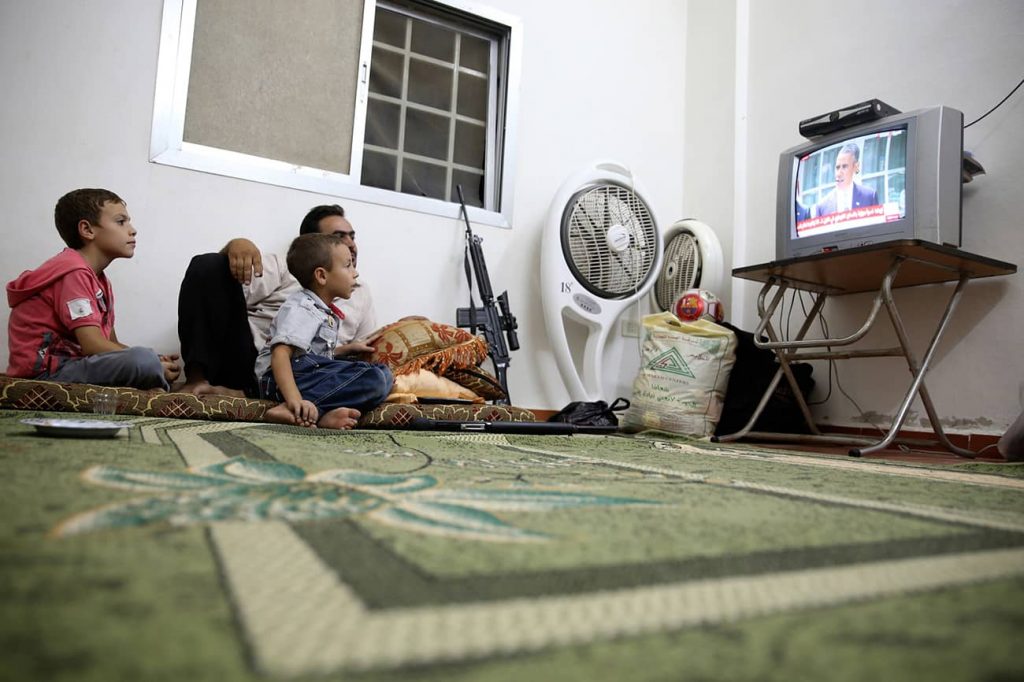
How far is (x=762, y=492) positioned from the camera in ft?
2.46

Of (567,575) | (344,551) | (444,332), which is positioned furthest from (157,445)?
(444,332)

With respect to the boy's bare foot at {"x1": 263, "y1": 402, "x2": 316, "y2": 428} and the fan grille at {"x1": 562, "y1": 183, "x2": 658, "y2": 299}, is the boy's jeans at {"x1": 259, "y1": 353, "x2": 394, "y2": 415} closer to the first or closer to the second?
the boy's bare foot at {"x1": 263, "y1": 402, "x2": 316, "y2": 428}

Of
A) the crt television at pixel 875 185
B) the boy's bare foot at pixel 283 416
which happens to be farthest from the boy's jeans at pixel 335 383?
the crt television at pixel 875 185

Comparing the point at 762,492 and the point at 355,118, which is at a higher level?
the point at 355,118

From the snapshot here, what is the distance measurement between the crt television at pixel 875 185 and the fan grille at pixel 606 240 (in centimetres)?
60

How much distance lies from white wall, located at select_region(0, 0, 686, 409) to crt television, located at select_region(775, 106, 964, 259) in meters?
1.05

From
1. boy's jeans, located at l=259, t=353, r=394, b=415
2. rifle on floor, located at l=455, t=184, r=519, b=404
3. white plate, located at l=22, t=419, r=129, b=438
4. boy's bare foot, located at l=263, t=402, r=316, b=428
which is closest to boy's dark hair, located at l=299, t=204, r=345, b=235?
rifle on floor, located at l=455, t=184, r=519, b=404

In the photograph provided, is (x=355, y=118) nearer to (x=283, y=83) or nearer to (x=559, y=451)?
(x=283, y=83)

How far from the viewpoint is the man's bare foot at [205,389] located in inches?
71.2

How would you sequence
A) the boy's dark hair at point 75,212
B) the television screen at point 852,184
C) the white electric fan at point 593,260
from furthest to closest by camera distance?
the white electric fan at point 593,260
the television screen at point 852,184
the boy's dark hair at point 75,212

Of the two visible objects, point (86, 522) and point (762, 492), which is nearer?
point (86, 522)

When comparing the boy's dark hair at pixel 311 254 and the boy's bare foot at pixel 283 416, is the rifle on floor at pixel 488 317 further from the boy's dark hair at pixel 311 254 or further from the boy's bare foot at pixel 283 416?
the boy's bare foot at pixel 283 416

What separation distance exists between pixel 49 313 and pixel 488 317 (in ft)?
4.55

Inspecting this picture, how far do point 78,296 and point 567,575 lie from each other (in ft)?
5.76
